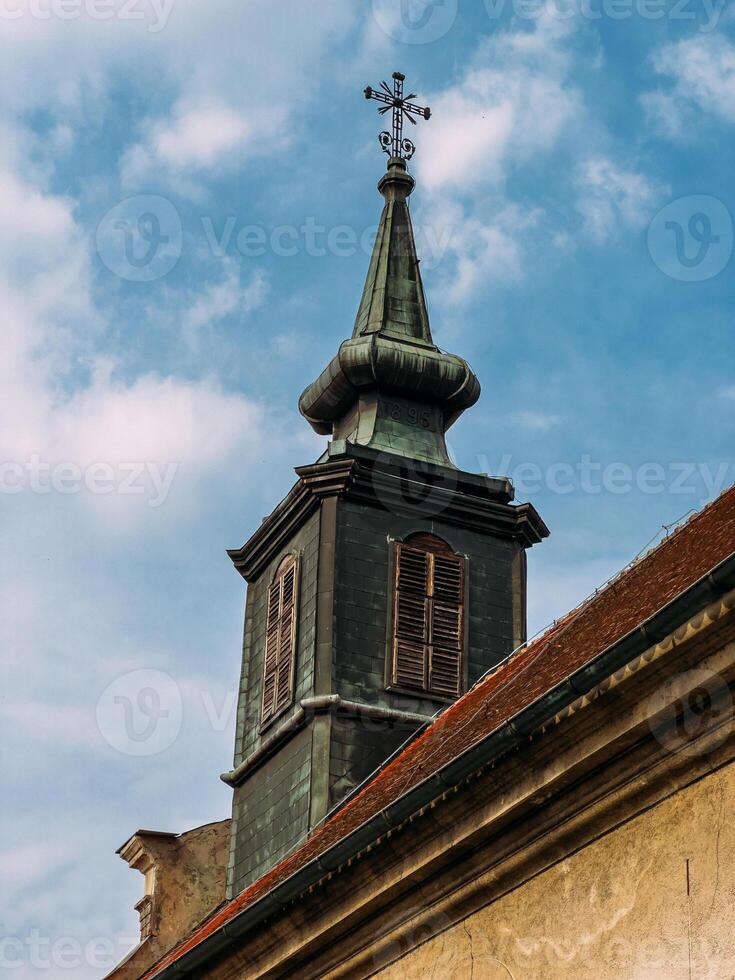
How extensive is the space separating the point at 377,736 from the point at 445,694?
3.78ft

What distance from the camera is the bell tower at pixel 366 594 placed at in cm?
2155

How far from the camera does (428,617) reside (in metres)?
22.7

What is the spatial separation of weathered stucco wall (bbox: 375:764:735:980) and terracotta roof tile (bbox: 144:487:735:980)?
1.45m

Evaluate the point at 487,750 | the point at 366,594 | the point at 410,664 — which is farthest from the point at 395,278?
the point at 487,750

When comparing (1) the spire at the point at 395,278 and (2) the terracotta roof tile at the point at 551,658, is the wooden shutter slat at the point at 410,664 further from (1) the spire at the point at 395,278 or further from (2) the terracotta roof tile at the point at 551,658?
(1) the spire at the point at 395,278

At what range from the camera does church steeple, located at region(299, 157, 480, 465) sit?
24609 millimetres

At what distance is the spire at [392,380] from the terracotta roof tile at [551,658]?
5.20 meters

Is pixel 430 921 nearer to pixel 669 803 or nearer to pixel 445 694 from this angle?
pixel 669 803

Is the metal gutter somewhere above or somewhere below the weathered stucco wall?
above

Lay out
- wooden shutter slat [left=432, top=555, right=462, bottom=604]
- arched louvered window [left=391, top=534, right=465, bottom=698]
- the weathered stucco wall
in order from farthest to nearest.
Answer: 1. wooden shutter slat [left=432, top=555, right=462, bottom=604]
2. arched louvered window [left=391, top=534, right=465, bottom=698]
3. the weathered stucco wall
